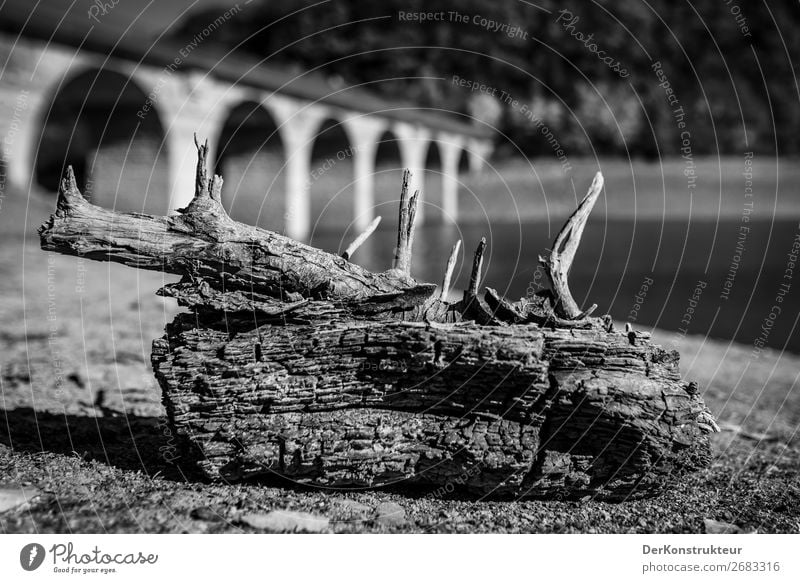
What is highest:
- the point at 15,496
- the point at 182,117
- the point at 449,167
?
the point at 449,167

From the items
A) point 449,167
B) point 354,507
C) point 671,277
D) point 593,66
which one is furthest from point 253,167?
point 593,66

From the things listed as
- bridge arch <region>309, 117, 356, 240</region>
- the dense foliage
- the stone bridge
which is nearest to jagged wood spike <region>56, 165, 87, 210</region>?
the stone bridge

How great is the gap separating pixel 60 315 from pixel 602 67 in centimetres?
4865

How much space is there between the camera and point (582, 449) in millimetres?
4008

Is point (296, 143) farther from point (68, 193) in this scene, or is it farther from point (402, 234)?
point (68, 193)

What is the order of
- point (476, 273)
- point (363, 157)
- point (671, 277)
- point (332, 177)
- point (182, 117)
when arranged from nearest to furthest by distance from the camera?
1. point (476, 273)
2. point (671, 277)
3. point (182, 117)
4. point (363, 157)
5. point (332, 177)

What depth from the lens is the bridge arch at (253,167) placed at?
3069 centimetres

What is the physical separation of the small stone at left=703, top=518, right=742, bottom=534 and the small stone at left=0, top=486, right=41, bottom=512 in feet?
14.3

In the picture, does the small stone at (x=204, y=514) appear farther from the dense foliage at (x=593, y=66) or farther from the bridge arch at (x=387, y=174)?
the dense foliage at (x=593, y=66)

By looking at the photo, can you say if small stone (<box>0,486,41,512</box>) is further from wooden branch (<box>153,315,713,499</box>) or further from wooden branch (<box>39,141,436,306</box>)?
wooden branch (<box>39,141,436,306</box>)

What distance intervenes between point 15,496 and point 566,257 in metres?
4.04

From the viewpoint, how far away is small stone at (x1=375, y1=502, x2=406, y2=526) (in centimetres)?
389

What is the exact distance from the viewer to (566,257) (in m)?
4.60

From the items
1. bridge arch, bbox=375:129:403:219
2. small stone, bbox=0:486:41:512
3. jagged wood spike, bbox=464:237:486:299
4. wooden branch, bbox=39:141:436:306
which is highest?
bridge arch, bbox=375:129:403:219
